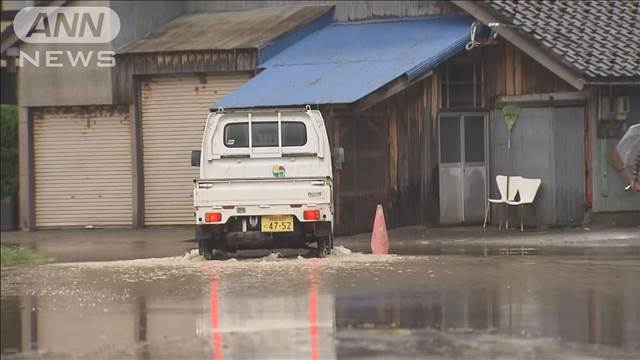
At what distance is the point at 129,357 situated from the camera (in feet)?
37.9

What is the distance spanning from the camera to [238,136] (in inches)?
877

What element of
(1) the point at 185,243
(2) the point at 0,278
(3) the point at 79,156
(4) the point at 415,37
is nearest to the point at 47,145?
(3) the point at 79,156

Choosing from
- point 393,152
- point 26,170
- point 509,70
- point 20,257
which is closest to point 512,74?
point 509,70

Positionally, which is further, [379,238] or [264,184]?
[379,238]

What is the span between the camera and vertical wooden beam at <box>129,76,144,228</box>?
101 feet

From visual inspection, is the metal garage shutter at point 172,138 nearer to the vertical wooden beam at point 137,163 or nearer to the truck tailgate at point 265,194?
the vertical wooden beam at point 137,163

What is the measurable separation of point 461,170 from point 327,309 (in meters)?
14.7

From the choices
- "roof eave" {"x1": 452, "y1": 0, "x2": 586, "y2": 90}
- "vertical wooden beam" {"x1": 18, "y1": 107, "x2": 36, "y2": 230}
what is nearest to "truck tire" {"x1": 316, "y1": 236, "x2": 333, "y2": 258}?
"roof eave" {"x1": 452, "y1": 0, "x2": 586, "y2": 90}

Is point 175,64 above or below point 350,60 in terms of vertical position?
above

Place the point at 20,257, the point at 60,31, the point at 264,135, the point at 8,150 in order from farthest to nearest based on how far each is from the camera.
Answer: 1. the point at 8,150
2. the point at 60,31
3. the point at 20,257
4. the point at 264,135

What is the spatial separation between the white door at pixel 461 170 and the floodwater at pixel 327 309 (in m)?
8.14

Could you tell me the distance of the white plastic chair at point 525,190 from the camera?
2742 centimetres

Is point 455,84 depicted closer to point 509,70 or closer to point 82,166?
point 509,70

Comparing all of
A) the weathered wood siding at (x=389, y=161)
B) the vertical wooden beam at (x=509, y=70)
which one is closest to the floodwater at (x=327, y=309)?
the weathered wood siding at (x=389, y=161)
